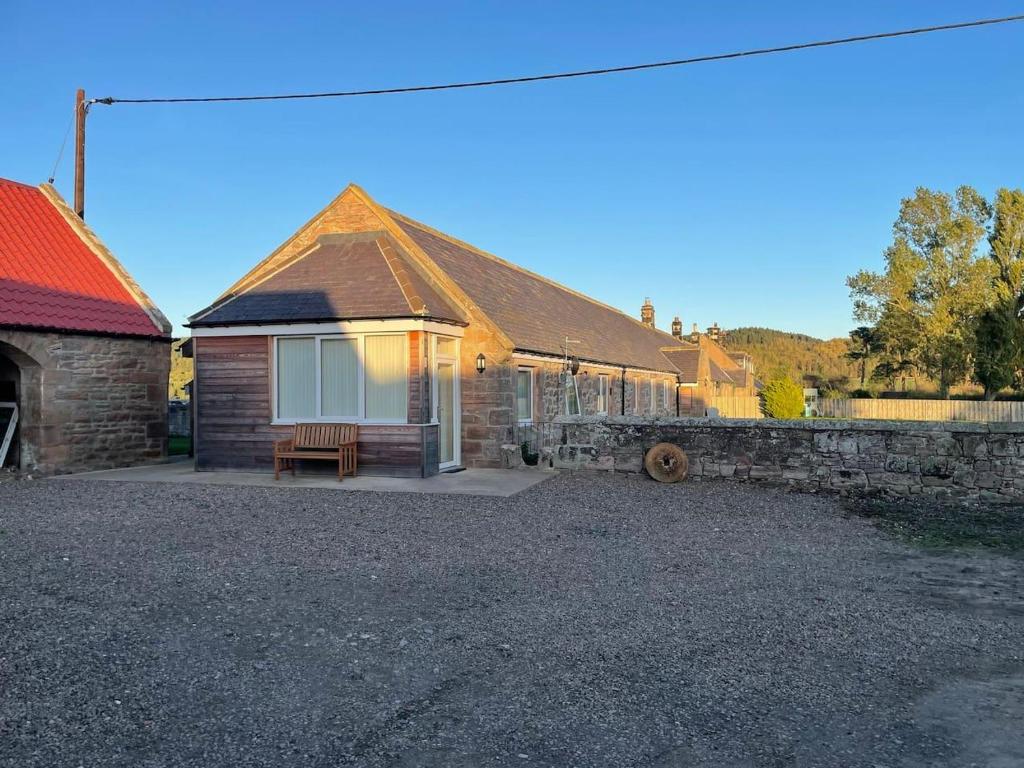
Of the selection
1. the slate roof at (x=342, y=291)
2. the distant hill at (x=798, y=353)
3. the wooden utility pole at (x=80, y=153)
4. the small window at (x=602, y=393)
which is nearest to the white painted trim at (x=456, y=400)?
the slate roof at (x=342, y=291)

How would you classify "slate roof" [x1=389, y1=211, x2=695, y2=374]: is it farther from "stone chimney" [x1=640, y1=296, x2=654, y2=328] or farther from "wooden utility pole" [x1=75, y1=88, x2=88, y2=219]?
"stone chimney" [x1=640, y1=296, x2=654, y2=328]

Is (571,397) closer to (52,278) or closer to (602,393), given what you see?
(602,393)

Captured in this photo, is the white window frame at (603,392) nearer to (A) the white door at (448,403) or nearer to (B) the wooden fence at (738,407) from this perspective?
(A) the white door at (448,403)

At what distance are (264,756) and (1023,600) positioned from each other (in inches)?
235

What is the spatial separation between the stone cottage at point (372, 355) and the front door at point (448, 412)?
1.0 inches

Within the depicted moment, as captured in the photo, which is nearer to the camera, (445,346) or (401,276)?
(401,276)

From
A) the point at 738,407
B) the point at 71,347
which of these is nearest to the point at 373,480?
the point at 71,347

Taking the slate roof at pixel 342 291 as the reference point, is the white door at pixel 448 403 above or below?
below

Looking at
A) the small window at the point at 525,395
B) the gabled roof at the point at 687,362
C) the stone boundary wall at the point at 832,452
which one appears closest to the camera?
the stone boundary wall at the point at 832,452

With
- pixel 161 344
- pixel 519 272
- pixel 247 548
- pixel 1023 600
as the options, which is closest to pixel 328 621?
pixel 247 548

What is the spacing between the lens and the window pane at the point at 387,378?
43.9 ft

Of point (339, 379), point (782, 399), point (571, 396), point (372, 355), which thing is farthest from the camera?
point (782, 399)

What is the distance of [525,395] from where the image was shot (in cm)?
1608

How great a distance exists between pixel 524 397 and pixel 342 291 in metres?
4.51
